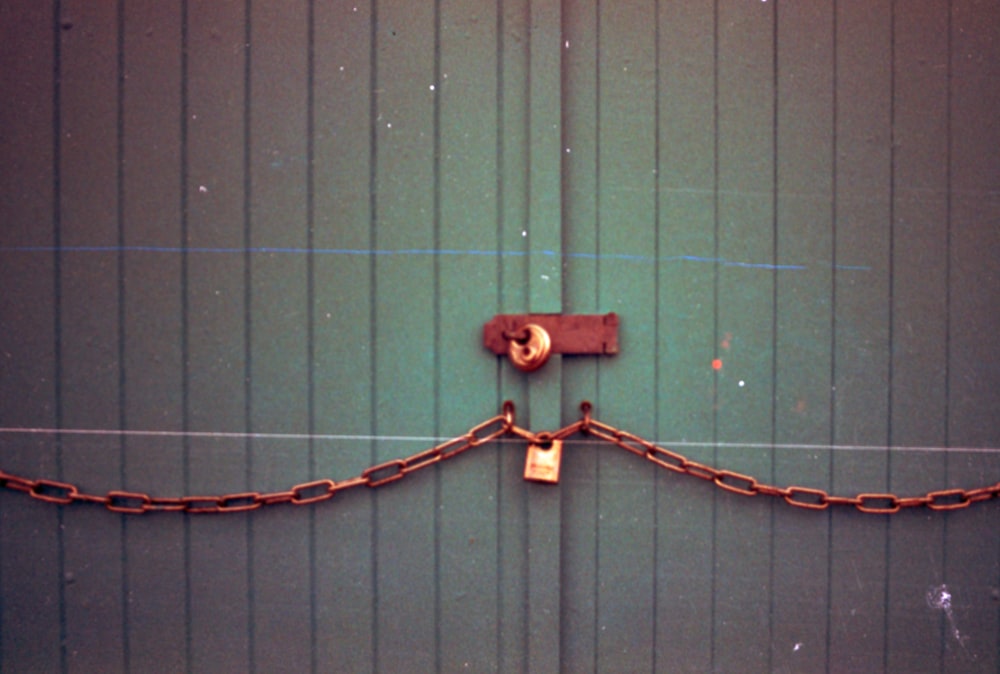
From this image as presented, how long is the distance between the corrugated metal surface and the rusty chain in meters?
0.03

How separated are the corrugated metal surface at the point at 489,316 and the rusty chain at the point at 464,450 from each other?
3 centimetres

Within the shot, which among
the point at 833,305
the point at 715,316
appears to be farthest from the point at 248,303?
the point at 833,305

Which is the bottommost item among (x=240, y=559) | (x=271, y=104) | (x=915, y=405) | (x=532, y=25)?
(x=240, y=559)

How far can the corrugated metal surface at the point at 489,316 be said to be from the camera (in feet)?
7.34

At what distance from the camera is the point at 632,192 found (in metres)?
2.27

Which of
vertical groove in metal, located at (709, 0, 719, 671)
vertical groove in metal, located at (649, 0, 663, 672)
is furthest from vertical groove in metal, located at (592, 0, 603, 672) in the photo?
vertical groove in metal, located at (709, 0, 719, 671)

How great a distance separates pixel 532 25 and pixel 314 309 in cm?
91

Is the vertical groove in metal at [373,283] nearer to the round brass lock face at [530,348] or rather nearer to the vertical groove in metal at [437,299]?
the vertical groove in metal at [437,299]

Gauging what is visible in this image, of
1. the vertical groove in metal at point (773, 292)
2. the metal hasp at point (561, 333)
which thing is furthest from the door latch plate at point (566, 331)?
the vertical groove in metal at point (773, 292)

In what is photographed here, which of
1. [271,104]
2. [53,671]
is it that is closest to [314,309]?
[271,104]

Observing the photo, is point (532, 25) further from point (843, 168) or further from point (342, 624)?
point (342, 624)

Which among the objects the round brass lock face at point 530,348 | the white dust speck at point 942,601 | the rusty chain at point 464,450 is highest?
the round brass lock face at point 530,348

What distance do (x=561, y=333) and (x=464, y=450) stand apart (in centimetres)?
39

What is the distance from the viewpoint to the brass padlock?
84.0 inches
